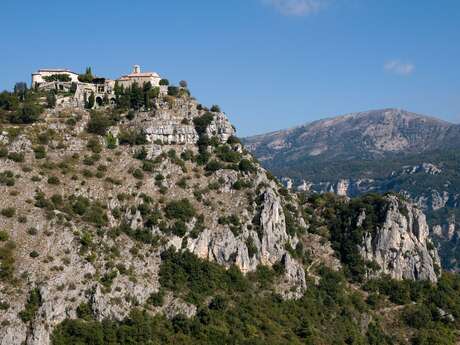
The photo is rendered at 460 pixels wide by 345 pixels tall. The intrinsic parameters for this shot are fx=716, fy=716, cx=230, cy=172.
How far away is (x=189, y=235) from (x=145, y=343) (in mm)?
22609

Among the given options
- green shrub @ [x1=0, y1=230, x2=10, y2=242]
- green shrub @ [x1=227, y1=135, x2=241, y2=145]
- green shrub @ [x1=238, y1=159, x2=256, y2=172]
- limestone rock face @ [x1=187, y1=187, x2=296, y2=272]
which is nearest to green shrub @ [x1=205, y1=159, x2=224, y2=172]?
green shrub @ [x1=238, y1=159, x2=256, y2=172]

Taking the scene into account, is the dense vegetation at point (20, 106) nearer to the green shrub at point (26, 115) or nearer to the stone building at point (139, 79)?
the green shrub at point (26, 115)

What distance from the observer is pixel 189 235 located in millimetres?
109000

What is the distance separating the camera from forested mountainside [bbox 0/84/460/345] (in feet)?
308

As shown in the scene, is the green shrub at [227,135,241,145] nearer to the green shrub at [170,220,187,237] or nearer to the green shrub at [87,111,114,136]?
the green shrub at [87,111,114,136]

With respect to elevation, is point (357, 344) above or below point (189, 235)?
below

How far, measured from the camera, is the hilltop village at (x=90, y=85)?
130 meters

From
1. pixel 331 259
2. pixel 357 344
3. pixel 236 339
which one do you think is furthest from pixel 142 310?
pixel 331 259

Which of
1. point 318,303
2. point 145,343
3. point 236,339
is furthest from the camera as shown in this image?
point 318,303

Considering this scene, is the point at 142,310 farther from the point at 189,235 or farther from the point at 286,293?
the point at 286,293

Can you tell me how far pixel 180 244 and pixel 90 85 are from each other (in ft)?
139

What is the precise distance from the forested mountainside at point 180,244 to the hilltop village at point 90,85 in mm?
A: 1491

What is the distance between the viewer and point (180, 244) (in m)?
108

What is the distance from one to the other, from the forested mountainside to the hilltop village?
4.89ft
